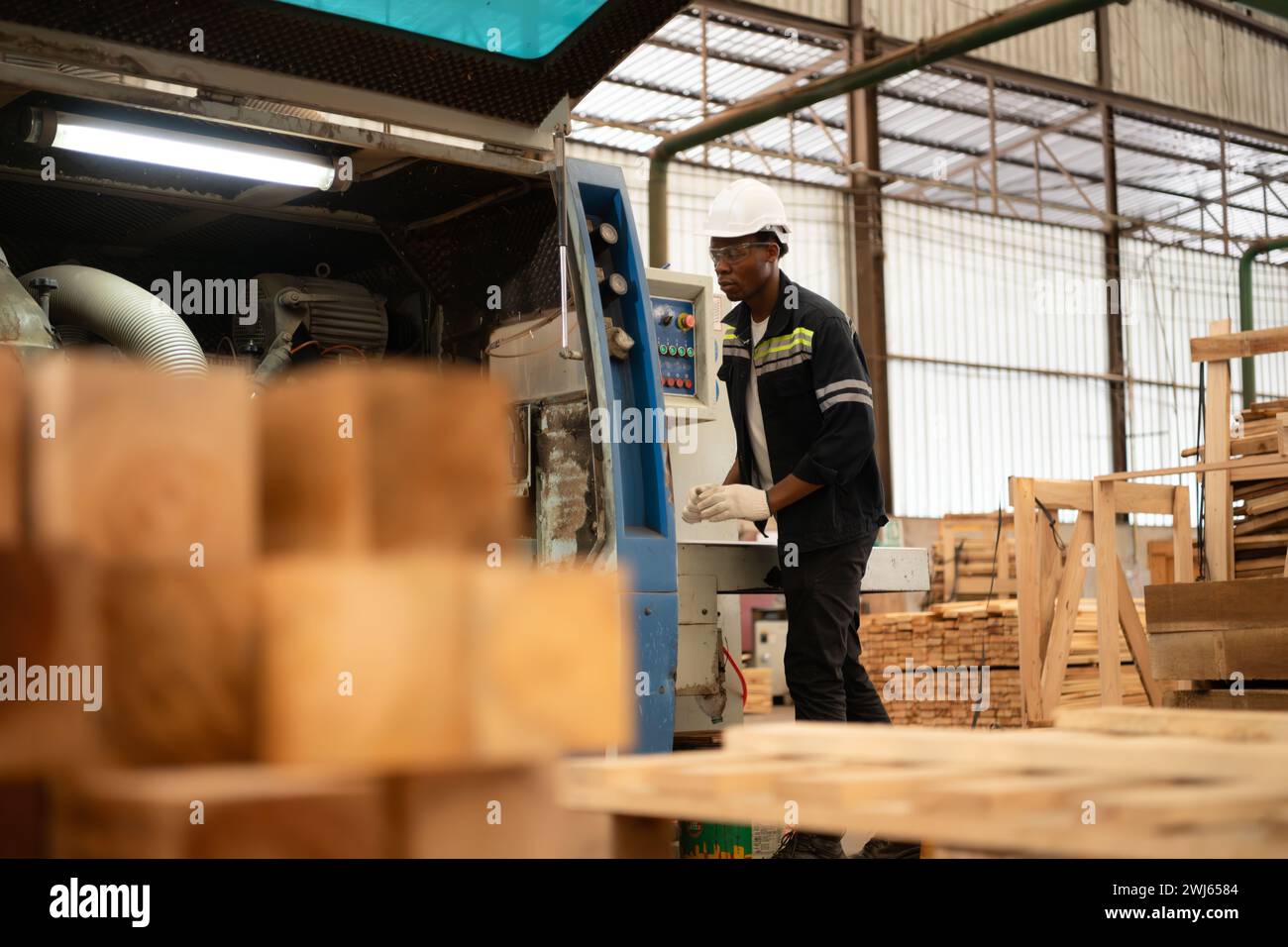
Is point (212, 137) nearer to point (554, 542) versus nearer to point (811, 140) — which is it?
point (554, 542)

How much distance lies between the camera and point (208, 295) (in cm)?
457

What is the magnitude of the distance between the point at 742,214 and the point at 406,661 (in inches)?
163

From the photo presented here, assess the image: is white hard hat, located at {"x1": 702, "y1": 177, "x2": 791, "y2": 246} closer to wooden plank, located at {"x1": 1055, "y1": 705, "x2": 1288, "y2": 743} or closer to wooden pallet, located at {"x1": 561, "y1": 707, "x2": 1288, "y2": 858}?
wooden plank, located at {"x1": 1055, "y1": 705, "x2": 1288, "y2": 743}

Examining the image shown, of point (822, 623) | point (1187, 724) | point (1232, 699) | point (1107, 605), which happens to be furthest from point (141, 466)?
point (1107, 605)

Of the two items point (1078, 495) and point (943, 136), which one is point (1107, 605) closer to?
point (1078, 495)

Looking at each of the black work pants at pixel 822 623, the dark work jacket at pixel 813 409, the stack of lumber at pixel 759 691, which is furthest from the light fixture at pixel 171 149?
the stack of lumber at pixel 759 691

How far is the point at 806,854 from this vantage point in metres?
4.18

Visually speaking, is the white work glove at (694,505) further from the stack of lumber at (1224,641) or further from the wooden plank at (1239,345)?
the wooden plank at (1239,345)

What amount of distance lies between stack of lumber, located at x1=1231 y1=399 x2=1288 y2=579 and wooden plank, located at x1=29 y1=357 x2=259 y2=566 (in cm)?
626

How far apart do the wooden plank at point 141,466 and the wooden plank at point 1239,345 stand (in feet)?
20.0

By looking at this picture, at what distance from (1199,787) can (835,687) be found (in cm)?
316

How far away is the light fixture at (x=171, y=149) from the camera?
3.28 metres

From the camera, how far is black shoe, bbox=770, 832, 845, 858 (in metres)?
4.09
